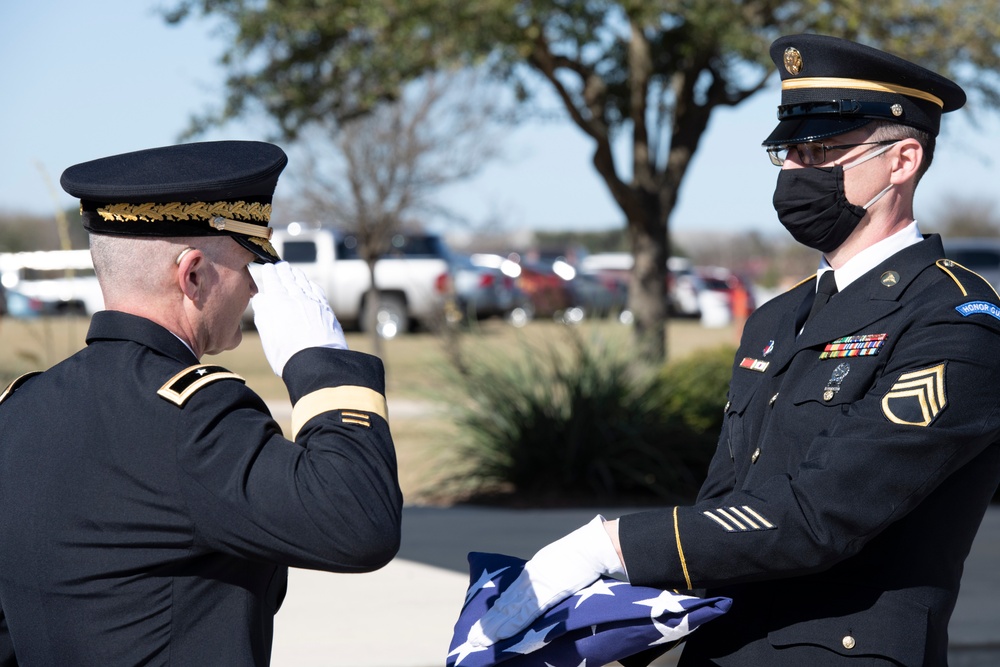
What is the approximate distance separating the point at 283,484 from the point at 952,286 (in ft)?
4.52

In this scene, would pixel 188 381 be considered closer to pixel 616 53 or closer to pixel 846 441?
pixel 846 441

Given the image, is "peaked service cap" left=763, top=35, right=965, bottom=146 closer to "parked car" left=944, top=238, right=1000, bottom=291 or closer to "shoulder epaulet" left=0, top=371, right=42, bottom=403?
"shoulder epaulet" left=0, top=371, right=42, bottom=403

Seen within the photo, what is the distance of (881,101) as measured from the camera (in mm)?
2367

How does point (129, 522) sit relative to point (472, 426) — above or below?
above

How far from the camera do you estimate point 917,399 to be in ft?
6.67

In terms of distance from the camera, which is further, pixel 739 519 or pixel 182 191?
pixel 739 519

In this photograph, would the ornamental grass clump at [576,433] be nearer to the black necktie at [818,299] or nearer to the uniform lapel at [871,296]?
the black necktie at [818,299]

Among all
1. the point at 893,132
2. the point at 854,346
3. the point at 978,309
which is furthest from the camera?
the point at 893,132

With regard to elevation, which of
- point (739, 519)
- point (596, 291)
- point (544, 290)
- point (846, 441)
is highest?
point (846, 441)

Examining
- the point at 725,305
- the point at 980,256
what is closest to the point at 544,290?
the point at 980,256

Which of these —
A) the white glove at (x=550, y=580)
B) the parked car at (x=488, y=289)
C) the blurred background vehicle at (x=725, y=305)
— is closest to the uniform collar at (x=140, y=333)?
the white glove at (x=550, y=580)

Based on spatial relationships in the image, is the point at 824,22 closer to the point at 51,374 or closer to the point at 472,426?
the point at 472,426

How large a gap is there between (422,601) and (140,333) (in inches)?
153

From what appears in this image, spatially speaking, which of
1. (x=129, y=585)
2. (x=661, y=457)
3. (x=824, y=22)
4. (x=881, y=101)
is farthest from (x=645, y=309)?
(x=129, y=585)
